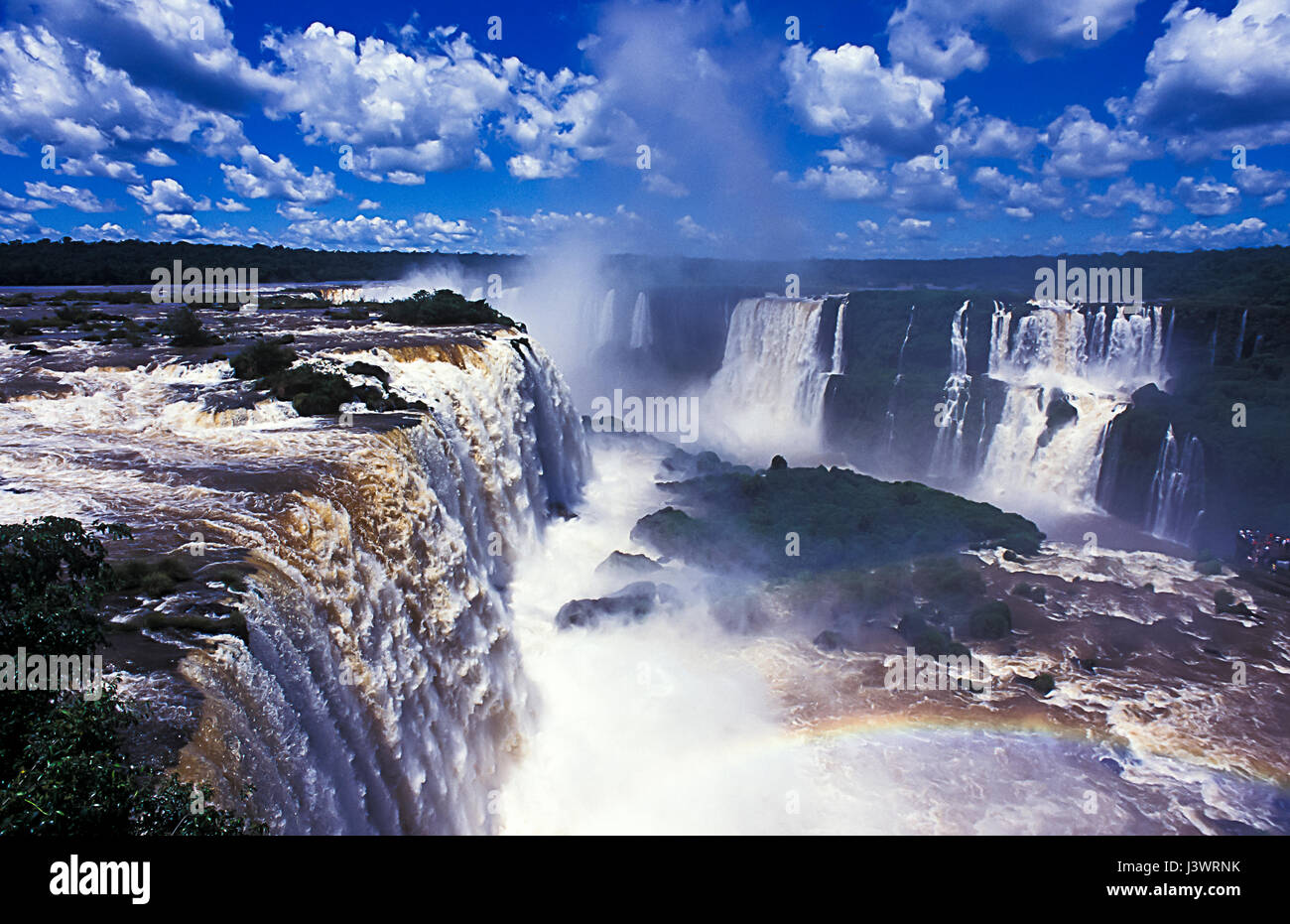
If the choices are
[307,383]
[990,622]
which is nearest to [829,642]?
[990,622]

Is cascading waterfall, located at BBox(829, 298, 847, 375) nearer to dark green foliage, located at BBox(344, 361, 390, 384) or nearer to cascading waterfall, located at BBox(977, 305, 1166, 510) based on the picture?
cascading waterfall, located at BBox(977, 305, 1166, 510)

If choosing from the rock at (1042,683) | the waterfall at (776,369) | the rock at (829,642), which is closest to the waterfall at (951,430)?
the waterfall at (776,369)

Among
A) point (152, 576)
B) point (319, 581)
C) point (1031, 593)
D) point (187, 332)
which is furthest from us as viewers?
point (1031, 593)

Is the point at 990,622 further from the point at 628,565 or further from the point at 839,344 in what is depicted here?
the point at 839,344

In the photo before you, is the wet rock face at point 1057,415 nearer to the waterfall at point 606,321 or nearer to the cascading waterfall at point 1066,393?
the cascading waterfall at point 1066,393

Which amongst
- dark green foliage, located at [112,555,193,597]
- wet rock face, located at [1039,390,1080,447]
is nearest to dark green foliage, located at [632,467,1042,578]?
wet rock face, located at [1039,390,1080,447]
